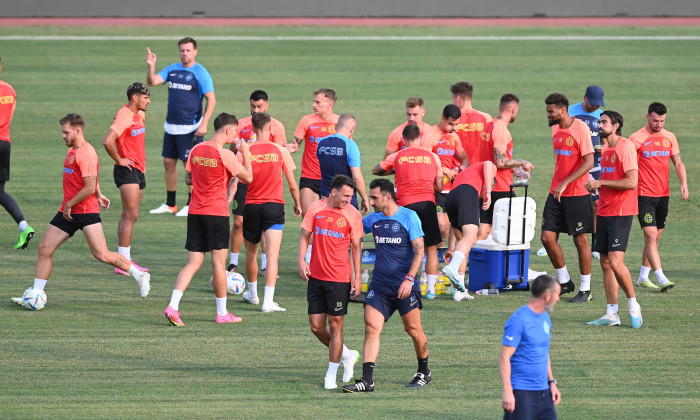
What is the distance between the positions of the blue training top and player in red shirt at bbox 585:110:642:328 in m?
4.13

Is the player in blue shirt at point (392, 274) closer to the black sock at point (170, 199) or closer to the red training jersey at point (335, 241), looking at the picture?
the red training jersey at point (335, 241)

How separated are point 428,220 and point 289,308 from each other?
1.99 meters

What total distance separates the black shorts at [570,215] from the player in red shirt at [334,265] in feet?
13.2

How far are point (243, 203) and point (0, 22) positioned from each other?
915 inches

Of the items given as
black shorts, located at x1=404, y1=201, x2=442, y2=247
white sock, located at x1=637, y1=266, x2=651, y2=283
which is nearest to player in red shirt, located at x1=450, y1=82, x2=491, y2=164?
black shorts, located at x1=404, y1=201, x2=442, y2=247

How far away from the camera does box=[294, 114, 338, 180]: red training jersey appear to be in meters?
14.1

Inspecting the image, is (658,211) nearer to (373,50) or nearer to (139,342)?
(139,342)

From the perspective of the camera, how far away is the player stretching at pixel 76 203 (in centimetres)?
1176

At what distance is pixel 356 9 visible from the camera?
35188 mm

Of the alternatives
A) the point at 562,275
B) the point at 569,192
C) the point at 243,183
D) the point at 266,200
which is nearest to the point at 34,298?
the point at 266,200

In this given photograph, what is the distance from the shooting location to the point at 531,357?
7.43 metres

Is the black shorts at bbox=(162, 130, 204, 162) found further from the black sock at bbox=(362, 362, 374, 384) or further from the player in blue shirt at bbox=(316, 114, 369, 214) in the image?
the black sock at bbox=(362, 362, 374, 384)

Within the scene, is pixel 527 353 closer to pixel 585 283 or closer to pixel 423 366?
pixel 423 366

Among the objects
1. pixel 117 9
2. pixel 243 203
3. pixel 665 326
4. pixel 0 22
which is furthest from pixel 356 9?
pixel 665 326
